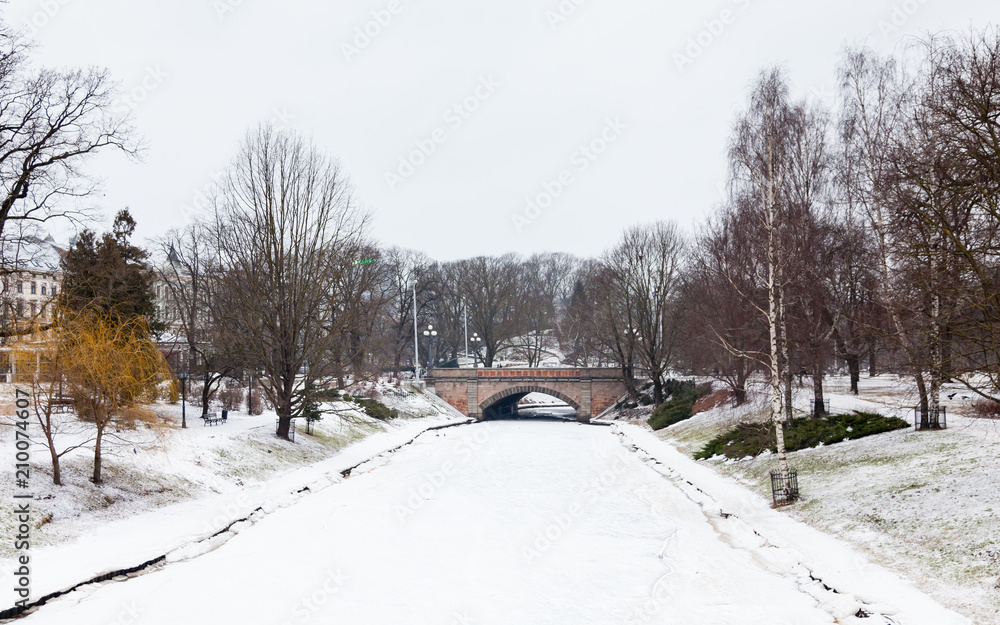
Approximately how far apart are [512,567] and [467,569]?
79cm

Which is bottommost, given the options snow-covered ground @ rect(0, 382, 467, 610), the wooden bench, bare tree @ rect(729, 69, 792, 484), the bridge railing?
snow-covered ground @ rect(0, 382, 467, 610)

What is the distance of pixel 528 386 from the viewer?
53125 millimetres

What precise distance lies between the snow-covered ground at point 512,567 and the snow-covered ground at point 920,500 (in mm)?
478

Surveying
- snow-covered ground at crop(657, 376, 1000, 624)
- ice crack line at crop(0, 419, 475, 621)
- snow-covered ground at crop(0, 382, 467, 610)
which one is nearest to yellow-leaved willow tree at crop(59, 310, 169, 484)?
snow-covered ground at crop(0, 382, 467, 610)

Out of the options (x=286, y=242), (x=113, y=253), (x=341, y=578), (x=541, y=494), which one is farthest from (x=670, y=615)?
(x=113, y=253)

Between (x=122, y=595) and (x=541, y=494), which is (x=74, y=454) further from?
(x=541, y=494)

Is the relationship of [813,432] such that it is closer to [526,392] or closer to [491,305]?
[526,392]

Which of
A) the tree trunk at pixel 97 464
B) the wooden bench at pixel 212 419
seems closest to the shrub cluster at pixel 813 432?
the tree trunk at pixel 97 464

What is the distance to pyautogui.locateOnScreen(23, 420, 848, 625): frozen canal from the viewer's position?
9656 mm

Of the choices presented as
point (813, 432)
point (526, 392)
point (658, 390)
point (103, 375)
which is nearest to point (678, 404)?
point (658, 390)

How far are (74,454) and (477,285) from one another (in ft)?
193

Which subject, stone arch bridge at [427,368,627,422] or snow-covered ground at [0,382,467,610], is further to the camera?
stone arch bridge at [427,368,627,422]

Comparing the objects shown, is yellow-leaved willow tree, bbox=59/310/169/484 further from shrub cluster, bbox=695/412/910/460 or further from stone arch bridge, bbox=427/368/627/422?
stone arch bridge, bbox=427/368/627/422

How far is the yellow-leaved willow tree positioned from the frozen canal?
3.86m
